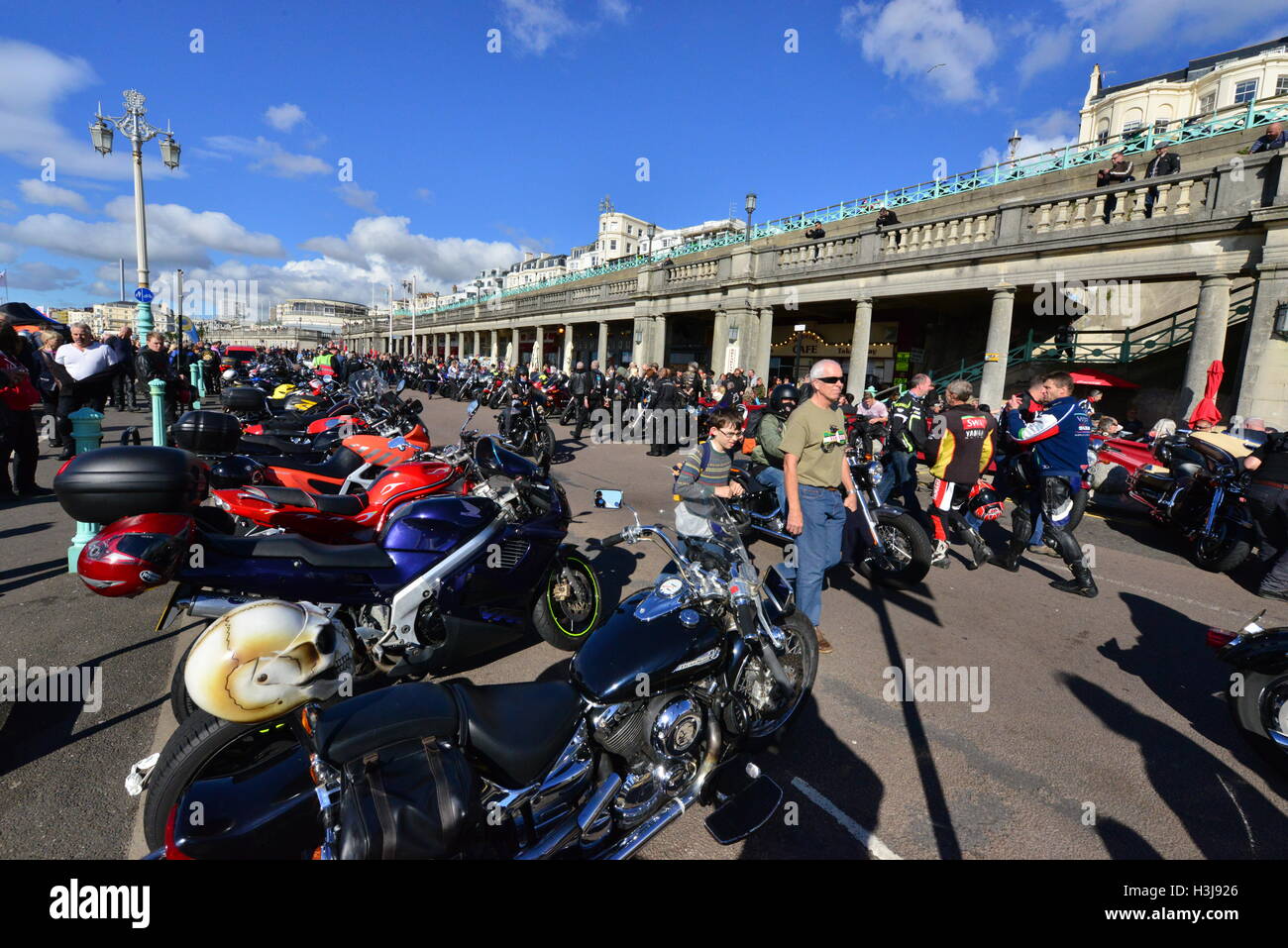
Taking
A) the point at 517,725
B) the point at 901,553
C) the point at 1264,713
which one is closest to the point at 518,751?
the point at 517,725

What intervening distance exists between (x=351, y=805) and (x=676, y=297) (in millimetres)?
20869

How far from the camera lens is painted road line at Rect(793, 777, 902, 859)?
7.27ft

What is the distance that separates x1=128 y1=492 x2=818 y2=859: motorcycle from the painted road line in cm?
25

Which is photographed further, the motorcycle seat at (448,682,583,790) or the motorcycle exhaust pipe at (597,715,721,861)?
the motorcycle exhaust pipe at (597,715,721,861)

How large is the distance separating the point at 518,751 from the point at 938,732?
2.43 metres

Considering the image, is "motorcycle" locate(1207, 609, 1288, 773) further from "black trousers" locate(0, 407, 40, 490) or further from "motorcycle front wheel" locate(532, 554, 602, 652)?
"black trousers" locate(0, 407, 40, 490)

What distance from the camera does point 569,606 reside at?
3850 mm

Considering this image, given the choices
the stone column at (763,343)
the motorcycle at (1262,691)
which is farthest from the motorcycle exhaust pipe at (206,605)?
the stone column at (763,343)

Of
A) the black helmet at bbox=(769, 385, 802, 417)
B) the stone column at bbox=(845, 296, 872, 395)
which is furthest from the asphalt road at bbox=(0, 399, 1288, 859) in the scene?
the stone column at bbox=(845, 296, 872, 395)

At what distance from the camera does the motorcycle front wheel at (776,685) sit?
2740mm

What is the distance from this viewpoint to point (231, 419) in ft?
14.4

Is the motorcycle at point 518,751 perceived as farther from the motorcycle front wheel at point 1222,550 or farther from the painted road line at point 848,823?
the motorcycle front wheel at point 1222,550

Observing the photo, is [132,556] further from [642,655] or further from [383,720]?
[642,655]
